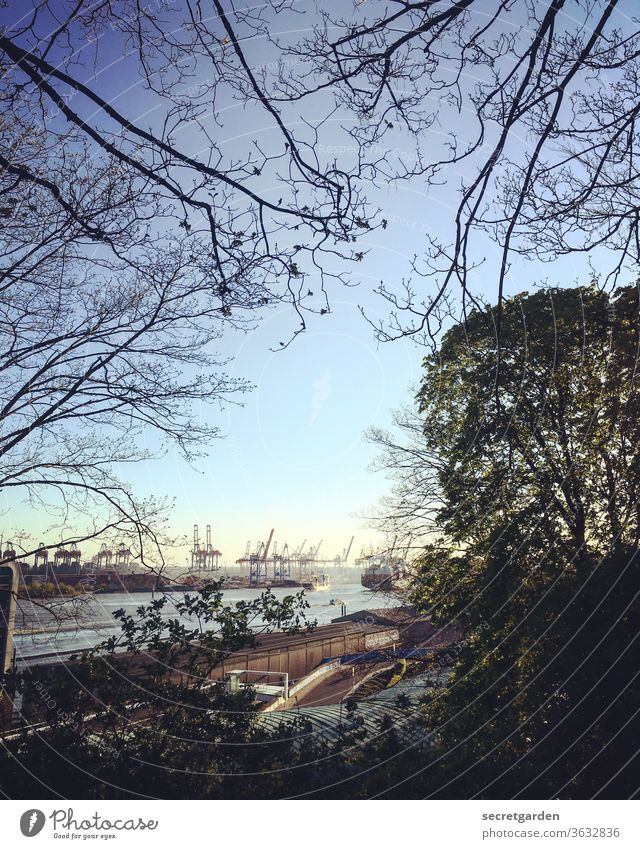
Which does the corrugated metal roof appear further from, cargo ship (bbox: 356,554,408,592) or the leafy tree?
cargo ship (bbox: 356,554,408,592)

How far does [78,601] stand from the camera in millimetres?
4633

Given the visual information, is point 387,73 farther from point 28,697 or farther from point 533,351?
point 533,351

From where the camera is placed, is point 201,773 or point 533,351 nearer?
point 201,773

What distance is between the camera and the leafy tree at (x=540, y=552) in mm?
3438

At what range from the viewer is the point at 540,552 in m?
6.05

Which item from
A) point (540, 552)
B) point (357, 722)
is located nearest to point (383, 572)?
point (540, 552)

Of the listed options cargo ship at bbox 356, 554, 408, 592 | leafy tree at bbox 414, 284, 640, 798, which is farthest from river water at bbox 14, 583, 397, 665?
cargo ship at bbox 356, 554, 408, 592

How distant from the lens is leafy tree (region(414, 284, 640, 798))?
3.44 meters

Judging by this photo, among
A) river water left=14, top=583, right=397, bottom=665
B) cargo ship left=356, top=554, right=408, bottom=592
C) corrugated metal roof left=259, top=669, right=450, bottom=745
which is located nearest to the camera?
corrugated metal roof left=259, top=669, right=450, bottom=745

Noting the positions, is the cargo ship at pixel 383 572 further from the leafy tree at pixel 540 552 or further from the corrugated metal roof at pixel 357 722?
the corrugated metal roof at pixel 357 722

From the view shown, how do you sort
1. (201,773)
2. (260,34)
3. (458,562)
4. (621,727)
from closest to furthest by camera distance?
(260,34) < (201,773) < (621,727) < (458,562)

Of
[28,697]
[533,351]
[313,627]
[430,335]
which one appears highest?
[533,351]
